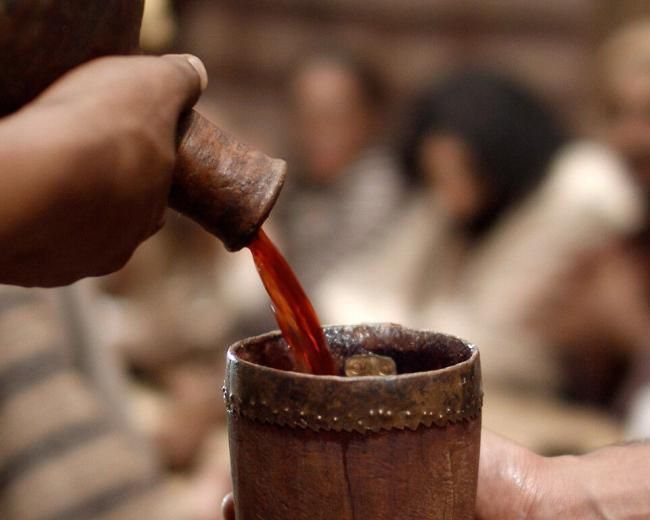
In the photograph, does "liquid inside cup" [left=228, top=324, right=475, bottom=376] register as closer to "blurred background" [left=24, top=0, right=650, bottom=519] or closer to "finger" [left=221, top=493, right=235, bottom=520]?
"finger" [left=221, top=493, right=235, bottom=520]

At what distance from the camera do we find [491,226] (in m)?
3.24

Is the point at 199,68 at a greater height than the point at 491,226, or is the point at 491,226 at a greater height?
the point at 199,68

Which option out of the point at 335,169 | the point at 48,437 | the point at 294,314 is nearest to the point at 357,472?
the point at 294,314

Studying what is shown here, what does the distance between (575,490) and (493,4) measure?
3.96 m

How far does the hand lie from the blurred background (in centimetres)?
107

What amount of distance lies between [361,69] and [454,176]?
1.00 m

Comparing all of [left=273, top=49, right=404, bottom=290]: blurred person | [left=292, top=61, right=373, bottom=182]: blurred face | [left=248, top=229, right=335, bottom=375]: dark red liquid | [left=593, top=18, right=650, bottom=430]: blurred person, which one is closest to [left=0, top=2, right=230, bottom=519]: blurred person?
A: [left=248, top=229, right=335, bottom=375]: dark red liquid

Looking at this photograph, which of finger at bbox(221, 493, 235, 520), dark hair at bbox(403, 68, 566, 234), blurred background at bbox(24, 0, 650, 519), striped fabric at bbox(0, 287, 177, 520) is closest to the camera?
finger at bbox(221, 493, 235, 520)

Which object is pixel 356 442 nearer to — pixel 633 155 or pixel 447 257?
pixel 633 155

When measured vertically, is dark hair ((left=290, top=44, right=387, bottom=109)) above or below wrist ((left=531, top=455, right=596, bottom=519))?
above

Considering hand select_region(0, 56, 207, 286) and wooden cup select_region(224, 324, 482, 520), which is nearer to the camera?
hand select_region(0, 56, 207, 286)

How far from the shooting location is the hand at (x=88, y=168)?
2.09 ft

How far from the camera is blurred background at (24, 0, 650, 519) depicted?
105 inches

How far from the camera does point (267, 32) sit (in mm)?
5270
